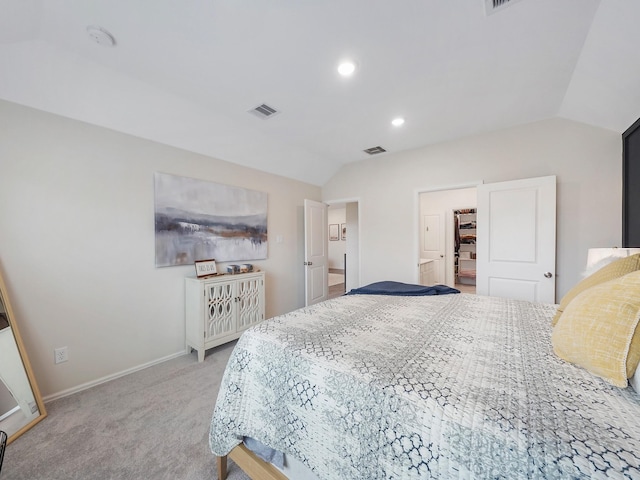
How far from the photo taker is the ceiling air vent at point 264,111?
2474 mm

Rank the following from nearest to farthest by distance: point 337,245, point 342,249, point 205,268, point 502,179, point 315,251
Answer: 1. point 205,268
2. point 502,179
3. point 315,251
4. point 342,249
5. point 337,245

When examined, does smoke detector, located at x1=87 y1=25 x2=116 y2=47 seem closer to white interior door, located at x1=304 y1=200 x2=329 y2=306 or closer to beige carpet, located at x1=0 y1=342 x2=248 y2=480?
beige carpet, located at x1=0 y1=342 x2=248 y2=480

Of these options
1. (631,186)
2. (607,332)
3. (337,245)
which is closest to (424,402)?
(607,332)

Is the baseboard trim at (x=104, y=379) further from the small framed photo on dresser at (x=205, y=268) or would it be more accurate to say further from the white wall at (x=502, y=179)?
the white wall at (x=502, y=179)

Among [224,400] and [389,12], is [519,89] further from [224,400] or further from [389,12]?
[224,400]

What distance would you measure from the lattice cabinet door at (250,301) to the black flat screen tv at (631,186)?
12.1 feet

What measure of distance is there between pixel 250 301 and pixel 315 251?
1.52 m

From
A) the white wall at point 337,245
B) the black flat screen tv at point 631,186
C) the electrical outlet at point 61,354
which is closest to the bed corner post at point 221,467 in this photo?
the electrical outlet at point 61,354

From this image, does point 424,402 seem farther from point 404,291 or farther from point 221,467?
point 404,291

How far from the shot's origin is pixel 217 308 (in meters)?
2.69

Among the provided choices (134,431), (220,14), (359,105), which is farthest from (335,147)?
(134,431)

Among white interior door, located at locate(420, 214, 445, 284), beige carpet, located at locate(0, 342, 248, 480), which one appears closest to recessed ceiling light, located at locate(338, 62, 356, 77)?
beige carpet, located at locate(0, 342, 248, 480)

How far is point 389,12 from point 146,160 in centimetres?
242

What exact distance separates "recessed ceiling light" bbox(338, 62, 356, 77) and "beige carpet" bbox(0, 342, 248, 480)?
108 inches
